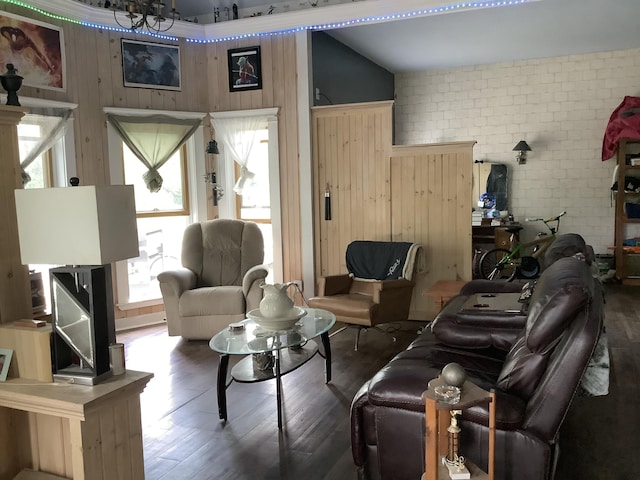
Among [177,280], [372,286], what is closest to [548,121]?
[372,286]

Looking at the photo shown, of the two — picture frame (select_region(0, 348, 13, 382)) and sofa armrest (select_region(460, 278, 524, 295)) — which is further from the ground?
picture frame (select_region(0, 348, 13, 382))

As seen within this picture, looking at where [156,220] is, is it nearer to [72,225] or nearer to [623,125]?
[72,225]

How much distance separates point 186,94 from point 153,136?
2.12ft

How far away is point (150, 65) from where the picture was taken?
5.62 metres

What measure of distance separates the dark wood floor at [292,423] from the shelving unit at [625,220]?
2.54m

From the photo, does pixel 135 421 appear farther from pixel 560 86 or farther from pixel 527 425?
pixel 560 86

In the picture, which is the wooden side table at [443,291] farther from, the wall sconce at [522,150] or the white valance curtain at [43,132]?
the white valance curtain at [43,132]

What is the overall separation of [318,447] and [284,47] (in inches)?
166

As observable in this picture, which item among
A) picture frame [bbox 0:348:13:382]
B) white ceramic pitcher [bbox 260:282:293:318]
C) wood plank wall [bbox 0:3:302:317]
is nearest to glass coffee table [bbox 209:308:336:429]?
white ceramic pitcher [bbox 260:282:293:318]

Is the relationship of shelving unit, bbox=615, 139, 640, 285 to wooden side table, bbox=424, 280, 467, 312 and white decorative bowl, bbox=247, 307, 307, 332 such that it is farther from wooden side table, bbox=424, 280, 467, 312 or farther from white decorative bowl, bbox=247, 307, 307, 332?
white decorative bowl, bbox=247, 307, 307, 332

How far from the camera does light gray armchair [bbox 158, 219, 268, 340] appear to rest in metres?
4.82

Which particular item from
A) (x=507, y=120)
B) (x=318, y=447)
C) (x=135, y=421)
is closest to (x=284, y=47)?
(x=507, y=120)


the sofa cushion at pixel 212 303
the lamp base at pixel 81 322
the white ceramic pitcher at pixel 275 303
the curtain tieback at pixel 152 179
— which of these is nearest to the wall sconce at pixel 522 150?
the sofa cushion at pixel 212 303

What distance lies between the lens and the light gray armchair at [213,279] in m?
4.82
